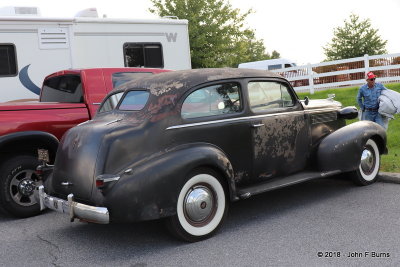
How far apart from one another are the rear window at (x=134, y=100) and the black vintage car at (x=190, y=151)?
0.02 meters

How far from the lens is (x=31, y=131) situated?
578 cm

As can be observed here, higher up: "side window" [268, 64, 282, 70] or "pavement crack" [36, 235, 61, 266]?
"side window" [268, 64, 282, 70]

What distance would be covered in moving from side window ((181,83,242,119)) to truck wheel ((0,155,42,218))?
7.74 feet

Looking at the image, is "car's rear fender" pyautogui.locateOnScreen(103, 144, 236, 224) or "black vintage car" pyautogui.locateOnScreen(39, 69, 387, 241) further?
"black vintage car" pyautogui.locateOnScreen(39, 69, 387, 241)

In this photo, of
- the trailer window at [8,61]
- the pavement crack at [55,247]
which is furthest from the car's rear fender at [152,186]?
the trailer window at [8,61]

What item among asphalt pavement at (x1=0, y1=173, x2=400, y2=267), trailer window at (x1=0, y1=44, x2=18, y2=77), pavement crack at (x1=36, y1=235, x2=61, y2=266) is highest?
trailer window at (x1=0, y1=44, x2=18, y2=77)

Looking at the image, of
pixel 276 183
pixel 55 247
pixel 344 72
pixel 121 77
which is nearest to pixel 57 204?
pixel 55 247

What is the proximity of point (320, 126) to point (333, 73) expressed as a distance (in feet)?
41.1

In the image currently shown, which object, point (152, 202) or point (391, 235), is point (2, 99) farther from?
point (391, 235)

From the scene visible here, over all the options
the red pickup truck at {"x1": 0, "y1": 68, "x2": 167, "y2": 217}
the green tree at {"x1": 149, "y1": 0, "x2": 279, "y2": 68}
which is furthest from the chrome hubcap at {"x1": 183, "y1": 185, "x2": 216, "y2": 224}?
the green tree at {"x1": 149, "y1": 0, "x2": 279, "y2": 68}

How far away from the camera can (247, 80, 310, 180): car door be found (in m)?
5.25

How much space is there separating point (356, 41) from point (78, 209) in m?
37.9

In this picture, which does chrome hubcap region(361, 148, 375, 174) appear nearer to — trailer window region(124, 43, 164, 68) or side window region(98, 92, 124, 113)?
side window region(98, 92, 124, 113)

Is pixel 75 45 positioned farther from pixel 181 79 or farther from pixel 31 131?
pixel 181 79
